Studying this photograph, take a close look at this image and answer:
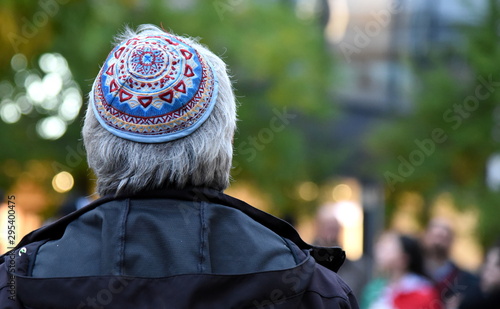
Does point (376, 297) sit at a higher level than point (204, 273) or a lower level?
lower

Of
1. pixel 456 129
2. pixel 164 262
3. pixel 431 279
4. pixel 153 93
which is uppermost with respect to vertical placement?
pixel 153 93

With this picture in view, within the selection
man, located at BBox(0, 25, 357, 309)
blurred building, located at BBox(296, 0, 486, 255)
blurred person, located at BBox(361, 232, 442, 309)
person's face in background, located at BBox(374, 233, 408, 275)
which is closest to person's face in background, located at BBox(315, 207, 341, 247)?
blurred person, located at BBox(361, 232, 442, 309)

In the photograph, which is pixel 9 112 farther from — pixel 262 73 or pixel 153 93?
pixel 153 93

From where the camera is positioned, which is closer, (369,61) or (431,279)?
(431,279)

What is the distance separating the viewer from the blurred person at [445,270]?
20.4ft

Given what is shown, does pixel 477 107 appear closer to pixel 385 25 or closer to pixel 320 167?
pixel 320 167

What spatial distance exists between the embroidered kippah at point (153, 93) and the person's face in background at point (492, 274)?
421 cm

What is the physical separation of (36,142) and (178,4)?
4.33 meters

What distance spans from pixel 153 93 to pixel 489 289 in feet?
14.5

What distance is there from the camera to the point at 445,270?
22.2 feet

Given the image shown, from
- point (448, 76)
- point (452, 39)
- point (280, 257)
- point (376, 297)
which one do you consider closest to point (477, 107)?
point (448, 76)

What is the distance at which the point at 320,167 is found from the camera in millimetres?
20922

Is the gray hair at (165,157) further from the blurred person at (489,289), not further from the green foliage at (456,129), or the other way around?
the green foliage at (456,129)

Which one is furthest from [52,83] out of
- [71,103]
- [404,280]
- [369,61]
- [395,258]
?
[369,61]
